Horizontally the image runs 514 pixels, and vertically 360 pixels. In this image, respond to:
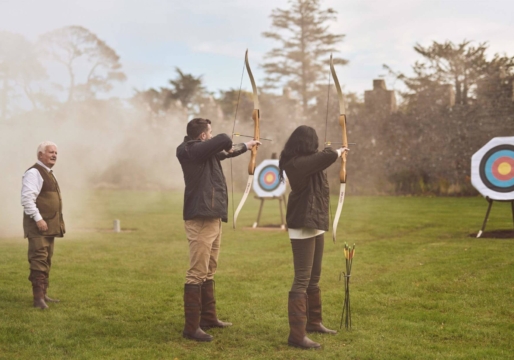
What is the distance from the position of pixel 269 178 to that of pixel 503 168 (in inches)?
210

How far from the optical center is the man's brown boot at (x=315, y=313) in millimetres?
5109

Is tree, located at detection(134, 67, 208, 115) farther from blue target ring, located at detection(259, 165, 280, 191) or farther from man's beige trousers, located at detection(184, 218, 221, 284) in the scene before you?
man's beige trousers, located at detection(184, 218, 221, 284)

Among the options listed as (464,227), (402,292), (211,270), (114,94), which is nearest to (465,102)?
(464,227)

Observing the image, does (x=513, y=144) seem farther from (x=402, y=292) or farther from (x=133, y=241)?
Answer: (x=133, y=241)

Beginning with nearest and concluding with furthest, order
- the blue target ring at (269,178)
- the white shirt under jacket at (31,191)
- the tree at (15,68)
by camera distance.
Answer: the white shirt under jacket at (31,191) < the tree at (15,68) < the blue target ring at (269,178)

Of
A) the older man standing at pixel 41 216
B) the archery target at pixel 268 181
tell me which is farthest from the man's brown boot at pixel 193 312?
the archery target at pixel 268 181

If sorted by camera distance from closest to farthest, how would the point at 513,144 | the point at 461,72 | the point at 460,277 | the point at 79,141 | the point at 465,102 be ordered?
the point at 460,277 < the point at 513,144 < the point at 79,141 < the point at 465,102 < the point at 461,72

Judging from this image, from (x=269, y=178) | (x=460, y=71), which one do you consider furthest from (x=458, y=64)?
(x=269, y=178)

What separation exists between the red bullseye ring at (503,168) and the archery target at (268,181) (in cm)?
458

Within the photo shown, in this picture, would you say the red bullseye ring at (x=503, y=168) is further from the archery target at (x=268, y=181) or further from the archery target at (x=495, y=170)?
the archery target at (x=268, y=181)

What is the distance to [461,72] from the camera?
22688 mm

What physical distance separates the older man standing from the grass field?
31cm

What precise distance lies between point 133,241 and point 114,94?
7.01m

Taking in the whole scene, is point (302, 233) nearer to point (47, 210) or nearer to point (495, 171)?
point (47, 210)
